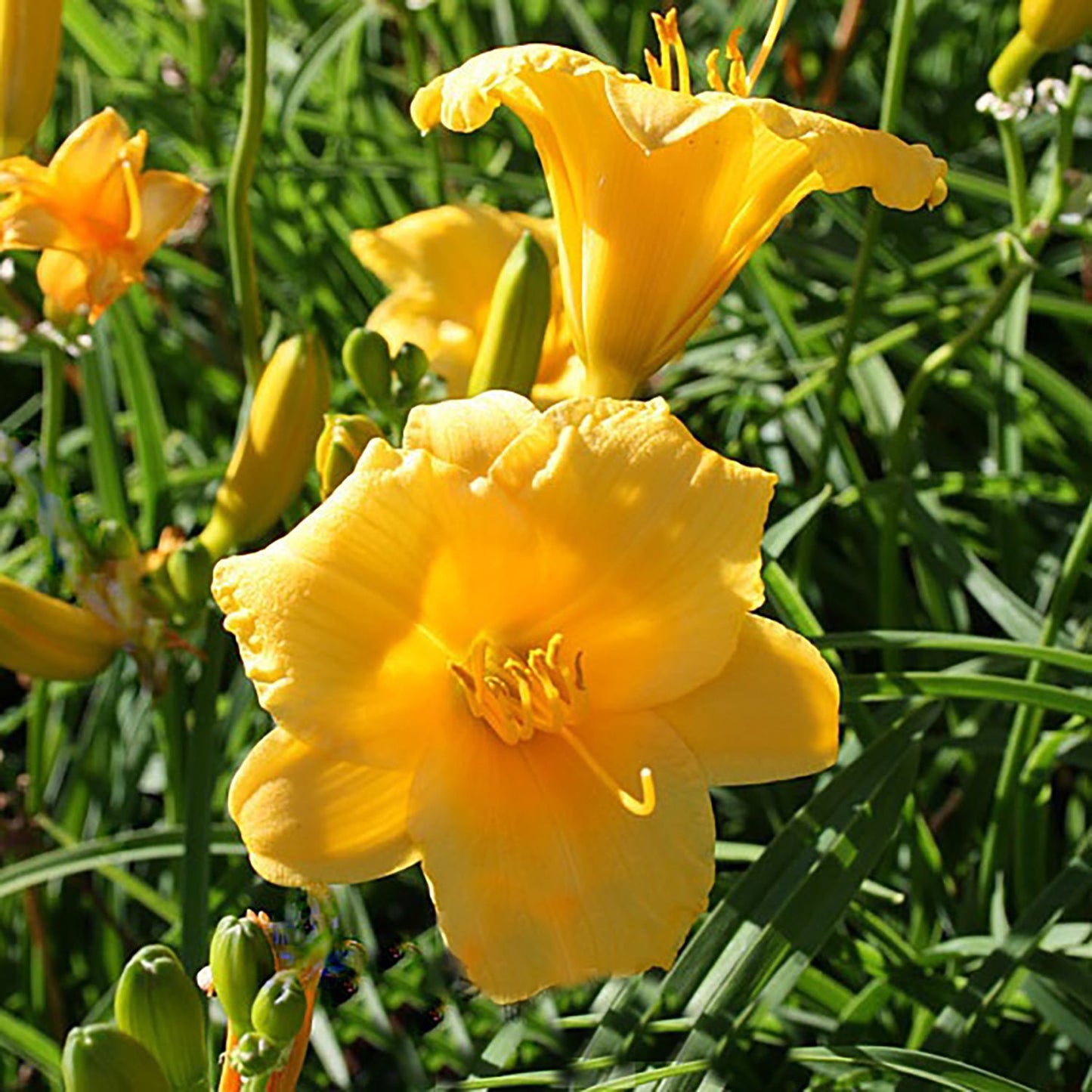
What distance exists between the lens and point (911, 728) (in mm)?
1181

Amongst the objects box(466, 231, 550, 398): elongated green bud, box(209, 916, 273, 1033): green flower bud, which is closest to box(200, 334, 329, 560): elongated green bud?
box(466, 231, 550, 398): elongated green bud

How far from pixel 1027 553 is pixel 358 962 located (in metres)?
1.06

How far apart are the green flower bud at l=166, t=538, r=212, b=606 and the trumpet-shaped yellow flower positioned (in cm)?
20

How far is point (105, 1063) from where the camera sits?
0.76 metres

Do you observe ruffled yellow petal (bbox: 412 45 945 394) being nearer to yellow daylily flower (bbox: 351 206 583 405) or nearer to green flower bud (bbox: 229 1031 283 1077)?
yellow daylily flower (bbox: 351 206 583 405)

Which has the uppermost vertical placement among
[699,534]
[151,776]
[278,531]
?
[699,534]

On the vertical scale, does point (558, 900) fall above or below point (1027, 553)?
above

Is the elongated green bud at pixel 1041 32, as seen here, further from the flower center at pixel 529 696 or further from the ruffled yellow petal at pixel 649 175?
the flower center at pixel 529 696

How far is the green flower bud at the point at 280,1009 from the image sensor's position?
0.77 m

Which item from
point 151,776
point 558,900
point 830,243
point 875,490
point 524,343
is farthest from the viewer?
point 830,243

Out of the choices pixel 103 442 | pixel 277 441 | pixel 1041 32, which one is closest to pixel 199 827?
pixel 277 441

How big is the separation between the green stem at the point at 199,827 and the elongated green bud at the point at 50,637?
0.09 m

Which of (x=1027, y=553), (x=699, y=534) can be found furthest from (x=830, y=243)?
(x=699, y=534)

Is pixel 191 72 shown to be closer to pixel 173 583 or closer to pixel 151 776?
pixel 151 776
